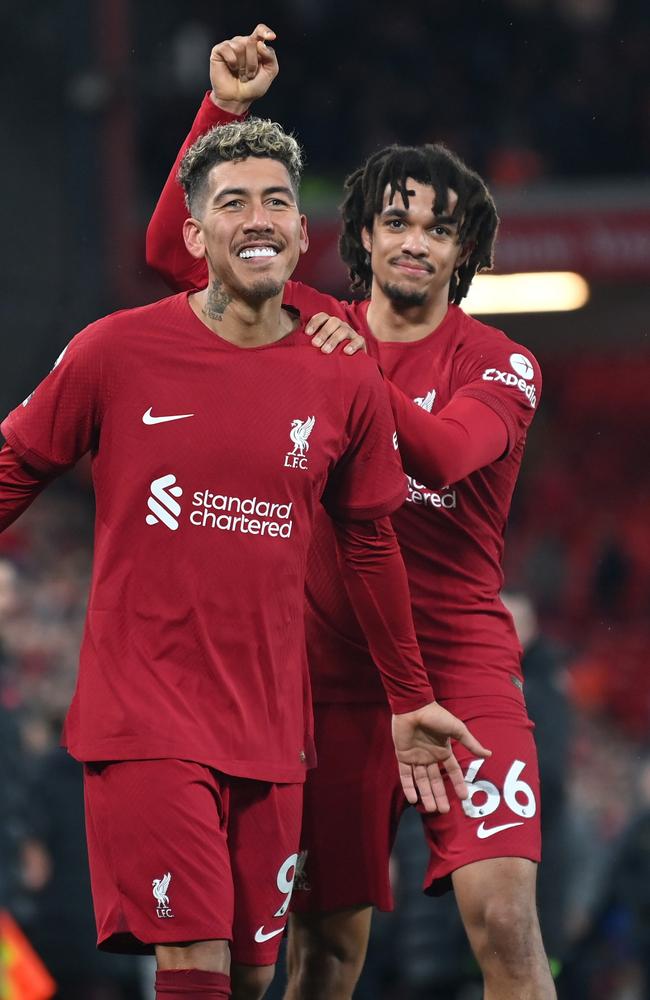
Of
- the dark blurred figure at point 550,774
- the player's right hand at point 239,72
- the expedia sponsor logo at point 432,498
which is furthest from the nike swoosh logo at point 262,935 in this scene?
the dark blurred figure at point 550,774

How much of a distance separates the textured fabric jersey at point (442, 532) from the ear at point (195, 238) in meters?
0.42

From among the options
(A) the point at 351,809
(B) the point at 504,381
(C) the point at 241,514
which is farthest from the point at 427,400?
(A) the point at 351,809

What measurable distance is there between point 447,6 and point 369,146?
256 centimetres

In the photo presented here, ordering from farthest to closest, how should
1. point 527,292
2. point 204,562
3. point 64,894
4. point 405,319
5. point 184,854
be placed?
point 527,292 → point 64,894 → point 405,319 → point 204,562 → point 184,854

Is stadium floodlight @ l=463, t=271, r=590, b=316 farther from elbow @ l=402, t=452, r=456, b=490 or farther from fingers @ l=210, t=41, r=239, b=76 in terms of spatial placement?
elbow @ l=402, t=452, r=456, b=490

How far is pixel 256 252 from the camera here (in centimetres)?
404

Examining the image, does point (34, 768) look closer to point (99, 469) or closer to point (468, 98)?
point (99, 469)

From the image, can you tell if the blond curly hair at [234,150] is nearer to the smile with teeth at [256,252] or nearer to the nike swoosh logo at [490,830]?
the smile with teeth at [256,252]

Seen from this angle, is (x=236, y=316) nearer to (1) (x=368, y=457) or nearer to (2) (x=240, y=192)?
(2) (x=240, y=192)

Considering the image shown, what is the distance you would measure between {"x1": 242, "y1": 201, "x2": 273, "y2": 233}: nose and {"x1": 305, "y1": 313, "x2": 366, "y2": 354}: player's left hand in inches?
11.7

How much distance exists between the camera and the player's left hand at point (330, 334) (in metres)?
4.19

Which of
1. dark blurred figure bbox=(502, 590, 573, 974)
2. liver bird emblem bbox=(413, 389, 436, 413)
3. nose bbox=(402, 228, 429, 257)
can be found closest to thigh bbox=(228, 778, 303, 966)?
liver bird emblem bbox=(413, 389, 436, 413)

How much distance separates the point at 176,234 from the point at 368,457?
0.88 metres

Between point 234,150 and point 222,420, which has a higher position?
point 234,150
